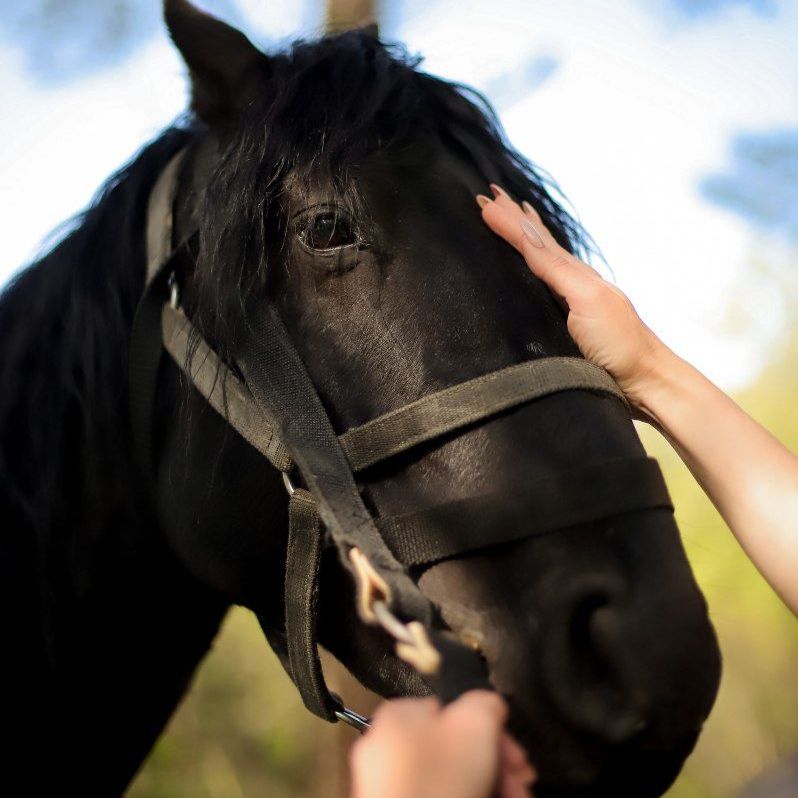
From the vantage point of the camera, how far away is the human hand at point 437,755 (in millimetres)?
881

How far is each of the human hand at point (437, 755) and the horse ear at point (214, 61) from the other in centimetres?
156

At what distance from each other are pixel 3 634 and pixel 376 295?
4.33ft

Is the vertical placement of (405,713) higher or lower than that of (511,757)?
higher

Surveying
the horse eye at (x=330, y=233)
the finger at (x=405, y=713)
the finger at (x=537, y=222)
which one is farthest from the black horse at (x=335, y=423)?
the finger at (x=405, y=713)

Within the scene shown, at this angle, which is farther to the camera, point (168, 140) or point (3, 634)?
point (168, 140)

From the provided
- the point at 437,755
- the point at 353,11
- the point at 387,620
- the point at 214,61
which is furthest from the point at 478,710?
the point at 353,11

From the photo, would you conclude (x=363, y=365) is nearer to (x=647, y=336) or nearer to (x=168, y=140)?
(x=647, y=336)

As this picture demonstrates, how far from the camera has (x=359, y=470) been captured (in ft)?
5.10

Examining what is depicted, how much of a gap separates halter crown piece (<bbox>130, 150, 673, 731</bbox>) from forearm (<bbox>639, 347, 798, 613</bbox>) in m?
0.20

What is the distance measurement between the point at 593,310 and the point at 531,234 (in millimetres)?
214

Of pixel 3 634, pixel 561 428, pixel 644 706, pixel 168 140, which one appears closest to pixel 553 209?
pixel 561 428

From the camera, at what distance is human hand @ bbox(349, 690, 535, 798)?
0.88m

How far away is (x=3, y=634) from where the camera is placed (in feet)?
6.60

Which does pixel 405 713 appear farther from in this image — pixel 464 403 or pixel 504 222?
pixel 504 222
